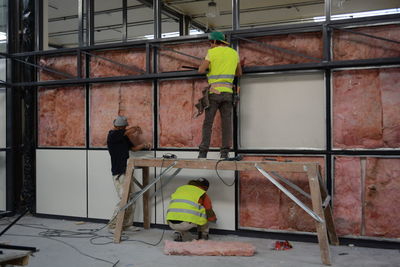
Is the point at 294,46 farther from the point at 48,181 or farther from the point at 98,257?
the point at 48,181

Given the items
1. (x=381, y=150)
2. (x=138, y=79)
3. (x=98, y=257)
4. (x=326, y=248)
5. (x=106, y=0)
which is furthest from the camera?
(x=106, y=0)

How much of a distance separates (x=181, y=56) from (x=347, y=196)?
9.24ft

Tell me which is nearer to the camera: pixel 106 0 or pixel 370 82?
pixel 370 82

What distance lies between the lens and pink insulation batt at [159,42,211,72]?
5.49 m

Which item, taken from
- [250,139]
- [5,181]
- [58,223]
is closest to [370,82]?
[250,139]

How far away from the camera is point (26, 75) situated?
6594mm

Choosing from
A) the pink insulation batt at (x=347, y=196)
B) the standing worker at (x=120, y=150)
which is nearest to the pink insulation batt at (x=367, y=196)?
the pink insulation batt at (x=347, y=196)

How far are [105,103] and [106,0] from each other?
9.55 ft

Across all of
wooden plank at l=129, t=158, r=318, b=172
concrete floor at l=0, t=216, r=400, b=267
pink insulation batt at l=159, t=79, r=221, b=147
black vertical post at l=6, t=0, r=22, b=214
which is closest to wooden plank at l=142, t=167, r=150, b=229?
concrete floor at l=0, t=216, r=400, b=267

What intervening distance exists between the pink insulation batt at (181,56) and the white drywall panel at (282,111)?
0.72 metres

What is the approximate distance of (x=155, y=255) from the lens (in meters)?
4.37

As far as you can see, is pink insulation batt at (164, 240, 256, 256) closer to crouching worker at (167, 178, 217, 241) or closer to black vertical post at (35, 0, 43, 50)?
crouching worker at (167, 178, 217, 241)

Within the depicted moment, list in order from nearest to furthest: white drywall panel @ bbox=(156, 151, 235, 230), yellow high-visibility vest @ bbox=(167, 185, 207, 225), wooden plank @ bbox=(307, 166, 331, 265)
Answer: wooden plank @ bbox=(307, 166, 331, 265) < yellow high-visibility vest @ bbox=(167, 185, 207, 225) < white drywall panel @ bbox=(156, 151, 235, 230)

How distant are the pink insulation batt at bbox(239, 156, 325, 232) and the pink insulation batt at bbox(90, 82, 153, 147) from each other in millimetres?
1575
